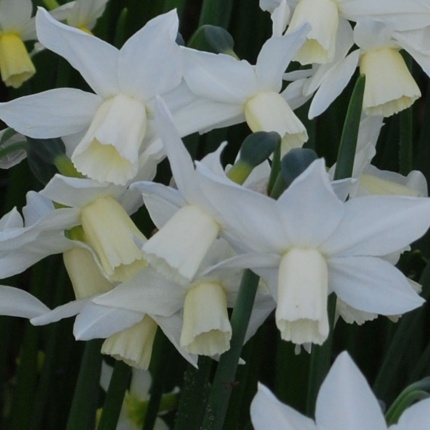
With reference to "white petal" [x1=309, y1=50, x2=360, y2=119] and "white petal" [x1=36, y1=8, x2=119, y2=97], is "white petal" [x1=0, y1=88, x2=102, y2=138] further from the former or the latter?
"white petal" [x1=309, y1=50, x2=360, y2=119]

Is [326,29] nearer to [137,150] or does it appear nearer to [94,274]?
[137,150]

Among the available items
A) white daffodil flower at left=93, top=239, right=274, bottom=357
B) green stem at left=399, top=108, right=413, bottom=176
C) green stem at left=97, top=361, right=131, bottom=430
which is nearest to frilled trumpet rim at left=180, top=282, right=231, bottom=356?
white daffodil flower at left=93, top=239, right=274, bottom=357

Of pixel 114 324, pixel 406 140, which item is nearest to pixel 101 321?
pixel 114 324

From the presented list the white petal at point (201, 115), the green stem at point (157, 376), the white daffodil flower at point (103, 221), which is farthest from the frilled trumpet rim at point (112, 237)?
the green stem at point (157, 376)

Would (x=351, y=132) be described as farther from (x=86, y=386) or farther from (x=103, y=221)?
(x=86, y=386)

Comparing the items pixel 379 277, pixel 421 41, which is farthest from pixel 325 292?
pixel 421 41
